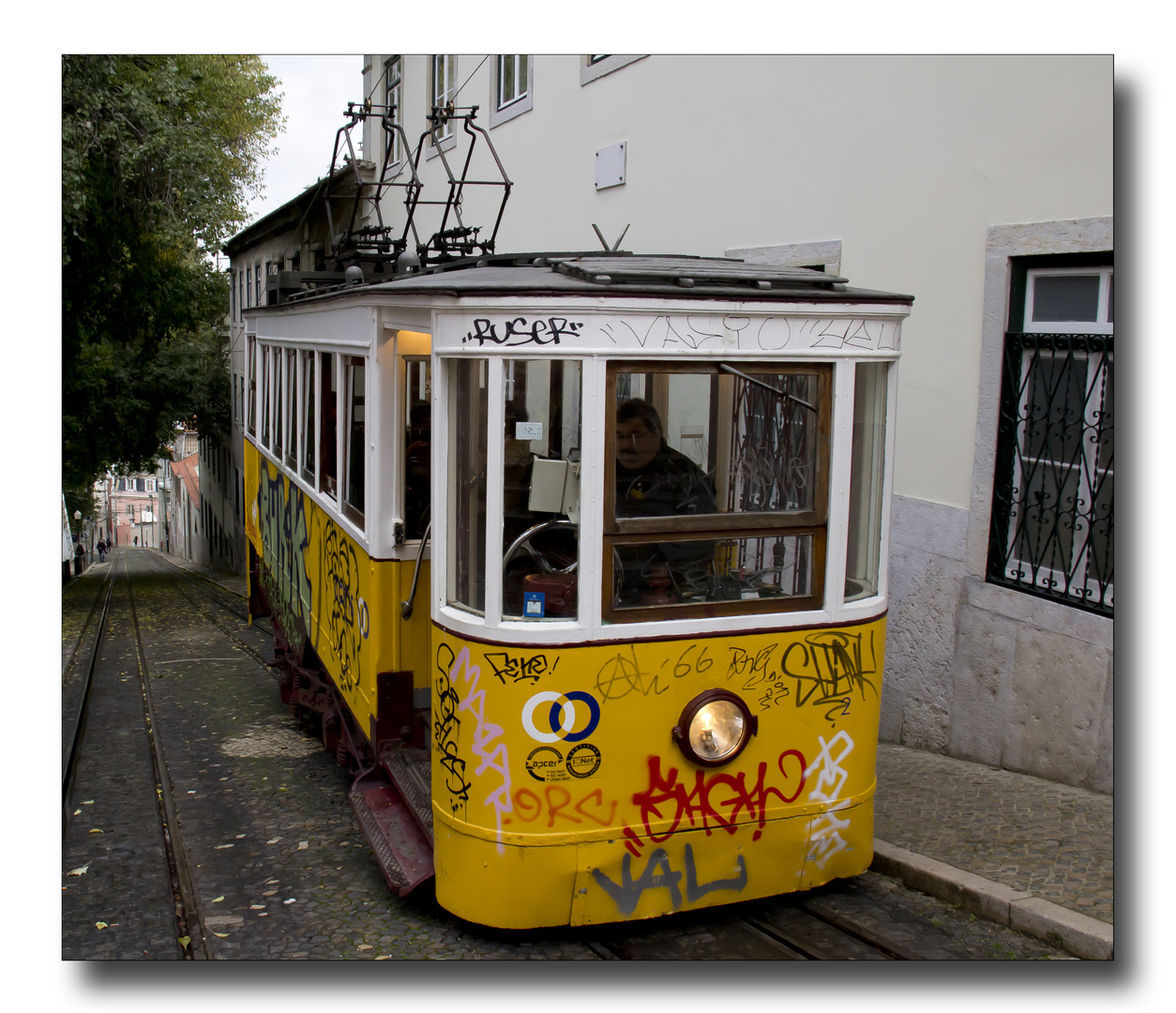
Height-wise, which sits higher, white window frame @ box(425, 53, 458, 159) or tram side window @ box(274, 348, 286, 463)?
white window frame @ box(425, 53, 458, 159)

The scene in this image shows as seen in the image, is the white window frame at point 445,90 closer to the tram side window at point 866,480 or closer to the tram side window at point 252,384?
the tram side window at point 252,384

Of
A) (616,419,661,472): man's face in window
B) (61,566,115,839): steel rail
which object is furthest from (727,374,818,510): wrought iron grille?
(61,566,115,839): steel rail

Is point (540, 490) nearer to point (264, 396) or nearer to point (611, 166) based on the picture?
point (264, 396)

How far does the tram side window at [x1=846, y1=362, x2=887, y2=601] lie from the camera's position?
4441 millimetres

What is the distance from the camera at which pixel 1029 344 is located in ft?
19.9

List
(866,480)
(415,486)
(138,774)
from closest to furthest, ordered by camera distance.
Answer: (866,480) → (415,486) → (138,774)

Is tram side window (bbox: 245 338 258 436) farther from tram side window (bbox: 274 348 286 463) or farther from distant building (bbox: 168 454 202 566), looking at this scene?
distant building (bbox: 168 454 202 566)

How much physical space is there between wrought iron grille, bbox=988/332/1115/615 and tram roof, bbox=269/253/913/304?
1.76m

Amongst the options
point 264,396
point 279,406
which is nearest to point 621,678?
point 279,406

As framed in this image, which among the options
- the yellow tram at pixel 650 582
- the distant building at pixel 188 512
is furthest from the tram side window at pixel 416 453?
the distant building at pixel 188 512

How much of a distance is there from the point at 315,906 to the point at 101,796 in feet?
7.54

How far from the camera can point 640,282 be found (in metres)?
4.19

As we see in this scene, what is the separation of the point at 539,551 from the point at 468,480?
0.35m

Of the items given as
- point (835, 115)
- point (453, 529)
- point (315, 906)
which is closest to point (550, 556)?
point (453, 529)
